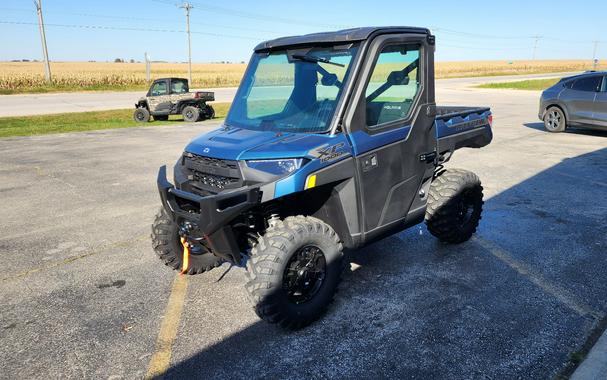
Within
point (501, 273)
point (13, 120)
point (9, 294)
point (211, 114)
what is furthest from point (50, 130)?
point (501, 273)

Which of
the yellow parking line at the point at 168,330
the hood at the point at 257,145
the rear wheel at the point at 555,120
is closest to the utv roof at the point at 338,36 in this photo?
the hood at the point at 257,145

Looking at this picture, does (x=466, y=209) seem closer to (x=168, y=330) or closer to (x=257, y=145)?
(x=257, y=145)

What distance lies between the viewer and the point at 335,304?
13.0 ft

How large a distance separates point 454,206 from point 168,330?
3.07 m

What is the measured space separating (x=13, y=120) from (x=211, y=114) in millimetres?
7586

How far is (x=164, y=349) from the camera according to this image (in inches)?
133

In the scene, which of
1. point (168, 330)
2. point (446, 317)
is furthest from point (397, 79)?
point (168, 330)

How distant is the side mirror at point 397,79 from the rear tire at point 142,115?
52.5 ft

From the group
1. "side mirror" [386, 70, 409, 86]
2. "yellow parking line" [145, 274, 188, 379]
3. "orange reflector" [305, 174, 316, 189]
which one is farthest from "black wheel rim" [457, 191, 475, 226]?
"yellow parking line" [145, 274, 188, 379]

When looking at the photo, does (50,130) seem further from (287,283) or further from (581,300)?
(581,300)

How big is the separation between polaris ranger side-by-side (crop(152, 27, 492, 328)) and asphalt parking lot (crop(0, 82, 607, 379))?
15.7 inches

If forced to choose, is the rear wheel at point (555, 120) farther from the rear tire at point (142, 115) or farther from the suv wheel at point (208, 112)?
the rear tire at point (142, 115)

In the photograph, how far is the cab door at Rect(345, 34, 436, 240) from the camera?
370cm

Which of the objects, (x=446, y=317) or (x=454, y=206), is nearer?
(x=446, y=317)
